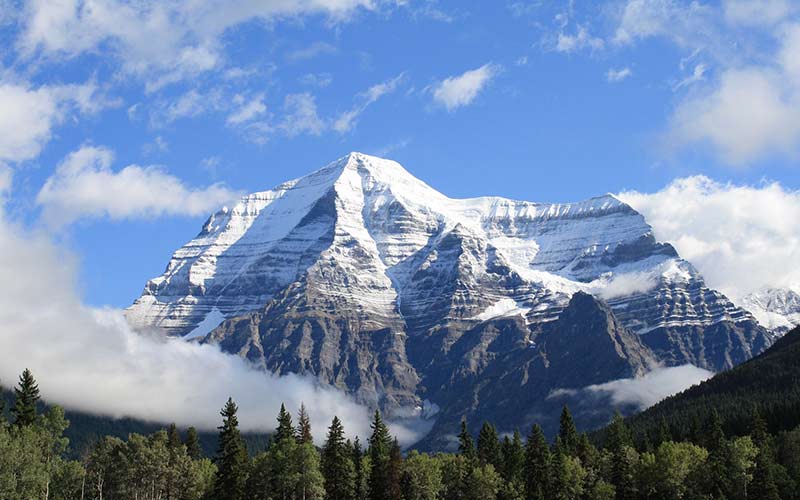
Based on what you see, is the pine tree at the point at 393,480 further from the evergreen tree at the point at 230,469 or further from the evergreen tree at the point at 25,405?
the evergreen tree at the point at 25,405

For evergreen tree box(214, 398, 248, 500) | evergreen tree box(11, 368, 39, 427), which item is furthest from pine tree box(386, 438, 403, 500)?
evergreen tree box(11, 368, 39, 427)

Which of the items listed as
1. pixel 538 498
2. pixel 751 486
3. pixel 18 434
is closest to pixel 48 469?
pixel 18 434

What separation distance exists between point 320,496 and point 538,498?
33079 mm

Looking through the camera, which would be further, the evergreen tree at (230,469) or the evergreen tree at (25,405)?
the evergreen tree at (25,405)

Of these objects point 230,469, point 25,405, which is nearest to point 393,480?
point 230,469

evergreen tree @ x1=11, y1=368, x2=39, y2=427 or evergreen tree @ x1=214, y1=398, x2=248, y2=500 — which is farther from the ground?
evergreen tree @ x1=11, y1=368, x2=39, y2=427

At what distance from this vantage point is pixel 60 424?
187250 millimetres

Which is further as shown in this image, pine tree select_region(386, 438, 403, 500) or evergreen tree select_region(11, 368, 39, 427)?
pine tree select_region(386, 438, 403, 500)

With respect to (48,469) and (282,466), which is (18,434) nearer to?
(48,469)

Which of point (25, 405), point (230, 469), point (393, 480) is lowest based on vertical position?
point (393, 480)

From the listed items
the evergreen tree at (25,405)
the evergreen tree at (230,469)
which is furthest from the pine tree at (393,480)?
the evergreen tree at (25,405)

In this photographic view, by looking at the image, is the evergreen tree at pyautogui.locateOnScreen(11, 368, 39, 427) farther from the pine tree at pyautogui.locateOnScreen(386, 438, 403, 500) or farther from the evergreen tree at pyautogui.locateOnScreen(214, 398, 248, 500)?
the pine tree at pyautogui.locateOnScreen(386, 438, 403, 500)

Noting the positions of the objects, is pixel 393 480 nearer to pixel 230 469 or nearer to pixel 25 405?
pixel 230 469

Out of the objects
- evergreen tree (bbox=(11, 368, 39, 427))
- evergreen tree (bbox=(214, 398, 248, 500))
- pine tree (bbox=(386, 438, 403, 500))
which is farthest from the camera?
pine tree (bbox=(386, 438, 403, 500))
